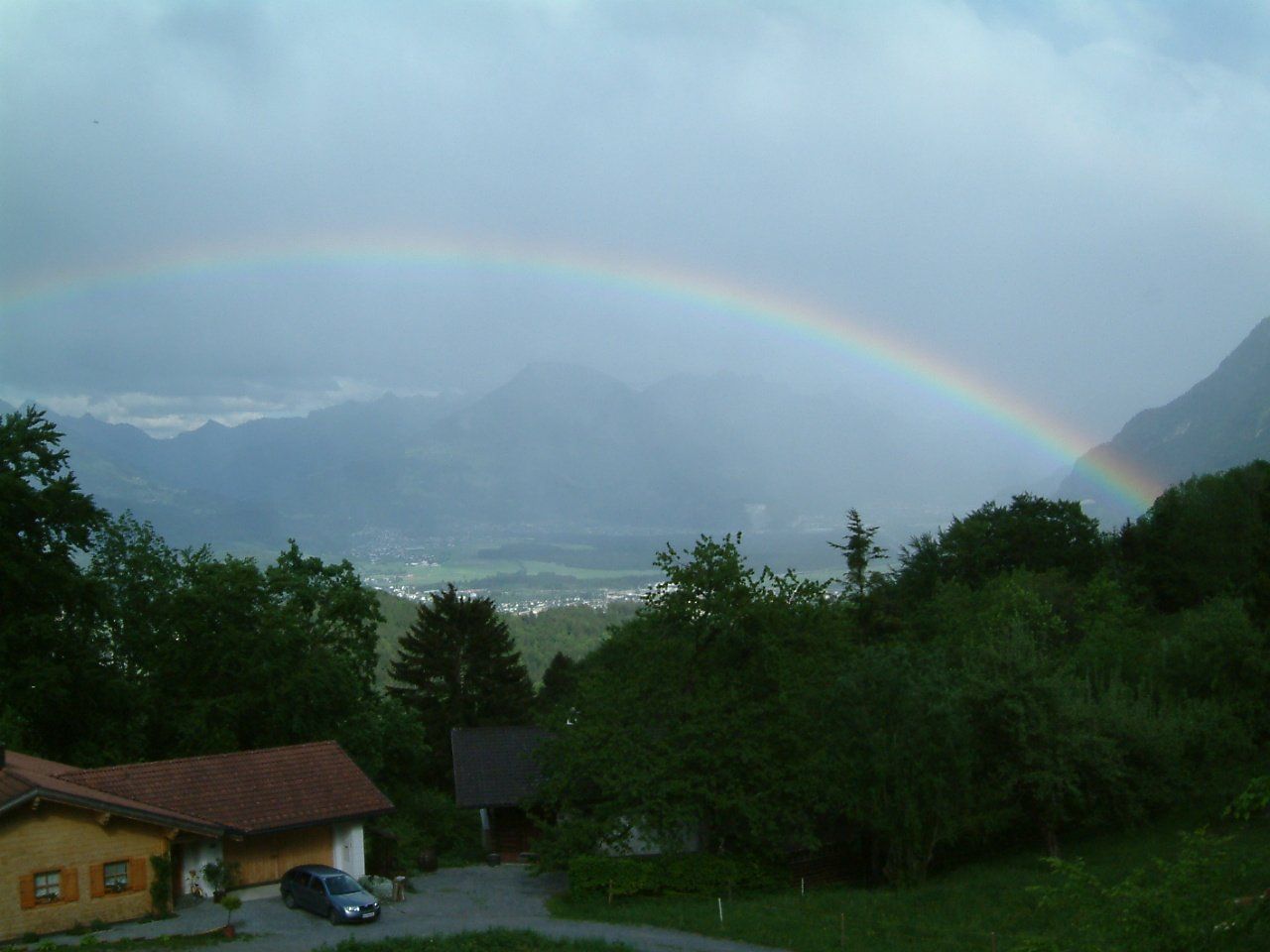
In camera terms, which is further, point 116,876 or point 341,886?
point 341,886

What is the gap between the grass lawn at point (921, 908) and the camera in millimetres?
21297

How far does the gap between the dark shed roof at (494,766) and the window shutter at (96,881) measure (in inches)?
601

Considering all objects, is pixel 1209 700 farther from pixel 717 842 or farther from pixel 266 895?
pixel 266 895

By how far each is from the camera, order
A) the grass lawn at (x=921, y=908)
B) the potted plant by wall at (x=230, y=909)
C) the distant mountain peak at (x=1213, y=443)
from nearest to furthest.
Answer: the grass lawn at (x=921, y=908) < the potted plant by wall at (x=230, y=909) < the distant mountain peak at (x=1213, y=443)

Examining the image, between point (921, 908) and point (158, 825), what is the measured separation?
18342 millimetres

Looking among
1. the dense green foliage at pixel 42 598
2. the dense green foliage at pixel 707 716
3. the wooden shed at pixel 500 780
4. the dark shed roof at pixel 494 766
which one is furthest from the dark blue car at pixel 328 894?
the dense green foliage at pixel 42 598

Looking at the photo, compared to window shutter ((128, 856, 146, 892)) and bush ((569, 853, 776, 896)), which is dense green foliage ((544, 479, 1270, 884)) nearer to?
Answer: bush ((569, 853, 776, 896))

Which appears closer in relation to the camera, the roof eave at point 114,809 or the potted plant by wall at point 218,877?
the roof eave at point 114,809

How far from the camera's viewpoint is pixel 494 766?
134ft

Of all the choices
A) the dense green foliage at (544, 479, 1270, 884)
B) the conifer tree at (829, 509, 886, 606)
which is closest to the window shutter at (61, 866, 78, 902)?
the dense green foliage at (544, 479, 1270, 884)

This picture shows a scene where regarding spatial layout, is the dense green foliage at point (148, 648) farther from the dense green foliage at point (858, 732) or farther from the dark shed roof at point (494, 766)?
the dense green foliage at point (858, 732)

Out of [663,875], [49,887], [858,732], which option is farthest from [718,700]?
[49,887]

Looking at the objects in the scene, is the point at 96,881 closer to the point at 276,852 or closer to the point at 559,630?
the point at 276,852

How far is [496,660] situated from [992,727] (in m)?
40.6
